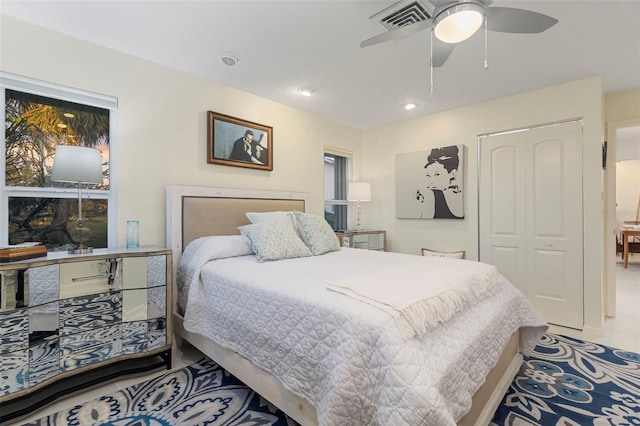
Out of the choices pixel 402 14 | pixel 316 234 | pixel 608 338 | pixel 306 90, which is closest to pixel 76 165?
pixel 316 234

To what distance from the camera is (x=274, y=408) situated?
1.82 metres

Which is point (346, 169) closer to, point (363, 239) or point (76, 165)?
point (363, 239)

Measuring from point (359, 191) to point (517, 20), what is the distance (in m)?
2.75

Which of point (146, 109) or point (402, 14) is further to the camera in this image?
point (146, 109)

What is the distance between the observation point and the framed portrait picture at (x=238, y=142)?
117 inches

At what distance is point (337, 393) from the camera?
118 cm

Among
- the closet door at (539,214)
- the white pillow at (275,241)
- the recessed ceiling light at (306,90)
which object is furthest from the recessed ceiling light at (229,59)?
the closet door at (539,214)

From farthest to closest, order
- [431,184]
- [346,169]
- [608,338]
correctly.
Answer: [346,169] < [431,184] < [608,338]

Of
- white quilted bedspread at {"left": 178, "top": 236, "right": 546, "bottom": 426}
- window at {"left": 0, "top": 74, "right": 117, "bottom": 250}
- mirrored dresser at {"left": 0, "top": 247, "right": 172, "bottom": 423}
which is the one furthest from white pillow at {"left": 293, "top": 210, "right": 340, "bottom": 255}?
window at {"left": 0, "top": 74, "right": 117, "bottom": 250}

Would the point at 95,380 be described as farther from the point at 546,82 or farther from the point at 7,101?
the point at 546,82

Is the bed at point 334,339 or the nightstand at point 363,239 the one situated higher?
the nightstand at point 363,239

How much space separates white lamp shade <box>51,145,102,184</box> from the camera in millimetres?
1943

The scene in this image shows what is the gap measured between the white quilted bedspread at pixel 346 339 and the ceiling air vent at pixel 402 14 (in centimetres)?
161

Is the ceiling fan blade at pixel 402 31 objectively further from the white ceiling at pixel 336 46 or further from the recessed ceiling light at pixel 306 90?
the recessed ceiling light at pixel 306 90
